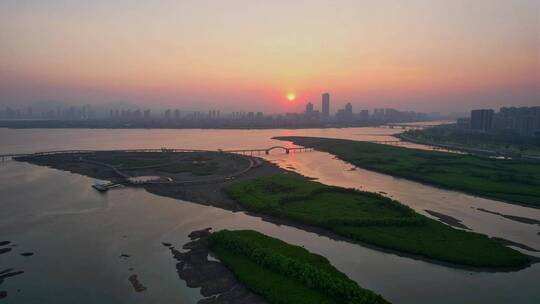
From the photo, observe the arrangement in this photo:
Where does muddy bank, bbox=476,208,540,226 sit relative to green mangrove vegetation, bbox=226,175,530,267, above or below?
below

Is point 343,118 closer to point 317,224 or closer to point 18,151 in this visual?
point 18,151

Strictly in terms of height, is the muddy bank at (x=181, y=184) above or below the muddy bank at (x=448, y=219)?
above

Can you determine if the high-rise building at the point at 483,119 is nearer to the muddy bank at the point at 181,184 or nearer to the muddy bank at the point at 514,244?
the muddy bank at the point at 181,184

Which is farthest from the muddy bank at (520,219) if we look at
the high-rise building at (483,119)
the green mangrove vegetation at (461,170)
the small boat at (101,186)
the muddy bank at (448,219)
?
the high-rise building at (483,119)

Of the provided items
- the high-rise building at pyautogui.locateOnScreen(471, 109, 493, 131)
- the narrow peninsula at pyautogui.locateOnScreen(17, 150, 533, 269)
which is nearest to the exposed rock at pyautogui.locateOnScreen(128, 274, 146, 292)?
the narrow peninsula at pyautogui.locateOnScreen(17, 150, 533, 269)

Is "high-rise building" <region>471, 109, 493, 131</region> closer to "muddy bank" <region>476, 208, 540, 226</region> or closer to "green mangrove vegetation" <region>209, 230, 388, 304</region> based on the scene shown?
"muddy bank" <region>476, 208, 540, 226</region>

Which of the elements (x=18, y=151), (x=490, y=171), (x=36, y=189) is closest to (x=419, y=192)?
(x=490, y=171)
